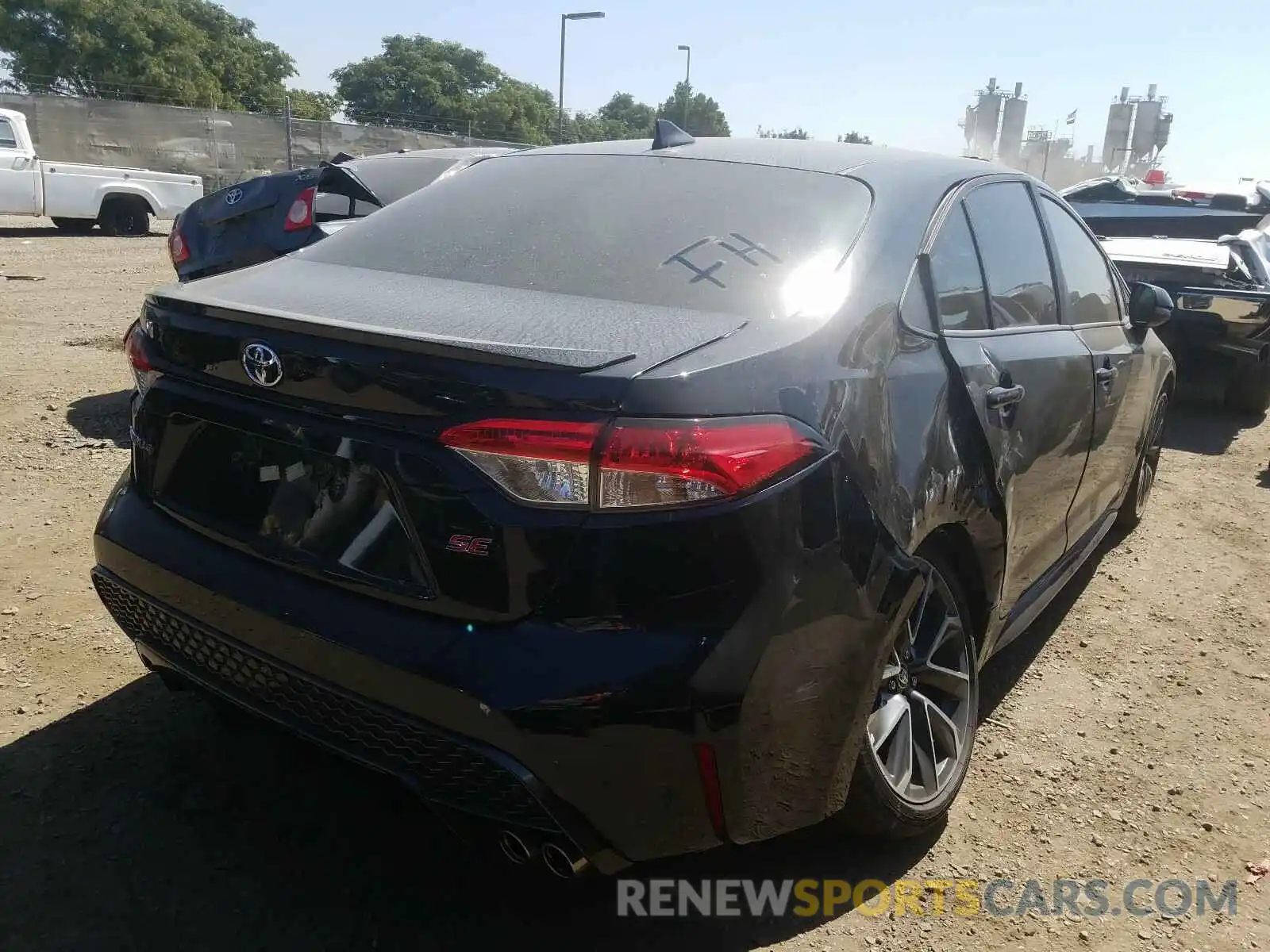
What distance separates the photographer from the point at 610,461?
1.67m

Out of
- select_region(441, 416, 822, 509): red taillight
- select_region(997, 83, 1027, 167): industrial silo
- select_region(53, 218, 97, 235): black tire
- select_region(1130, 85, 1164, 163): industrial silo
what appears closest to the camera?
select_region(441, 416, 822, 509): red taillight

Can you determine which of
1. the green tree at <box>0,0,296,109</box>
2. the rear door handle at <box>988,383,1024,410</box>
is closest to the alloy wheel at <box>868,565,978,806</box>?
the rear door handle at <box>988,383,1024,410</box>

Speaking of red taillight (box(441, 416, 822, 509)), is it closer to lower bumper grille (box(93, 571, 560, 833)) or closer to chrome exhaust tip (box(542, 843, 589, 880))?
lower bumper grille (box(93, 571, 560, 833))

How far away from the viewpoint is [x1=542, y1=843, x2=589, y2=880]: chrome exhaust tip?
1836mm

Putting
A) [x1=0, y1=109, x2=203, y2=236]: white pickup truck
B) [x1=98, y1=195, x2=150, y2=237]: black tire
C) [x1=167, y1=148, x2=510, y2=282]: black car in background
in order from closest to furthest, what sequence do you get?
[x1=167, y1=148, x2=510, y2=282]: black car in background, [x1=0, y1=109, x2=203, y2=236]: white pickup truck, [x1=98, y1=195, x2=150, y2=237]: black tire

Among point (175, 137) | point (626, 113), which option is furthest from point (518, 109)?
point (175, 137)

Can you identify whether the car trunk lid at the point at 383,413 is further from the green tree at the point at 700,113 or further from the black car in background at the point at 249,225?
the green tree at the point at 700,113

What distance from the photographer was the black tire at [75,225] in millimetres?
16641

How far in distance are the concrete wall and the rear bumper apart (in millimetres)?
23398

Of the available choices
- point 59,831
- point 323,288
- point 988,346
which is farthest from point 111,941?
point 988,346

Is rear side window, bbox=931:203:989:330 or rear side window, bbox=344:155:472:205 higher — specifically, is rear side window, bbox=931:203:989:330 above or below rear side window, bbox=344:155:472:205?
below

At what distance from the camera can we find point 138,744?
2.69 m

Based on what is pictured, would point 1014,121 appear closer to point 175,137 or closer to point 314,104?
point 314,104

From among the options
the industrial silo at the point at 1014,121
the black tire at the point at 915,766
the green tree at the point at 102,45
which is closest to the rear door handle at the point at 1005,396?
the black tire at the point at 915,766
